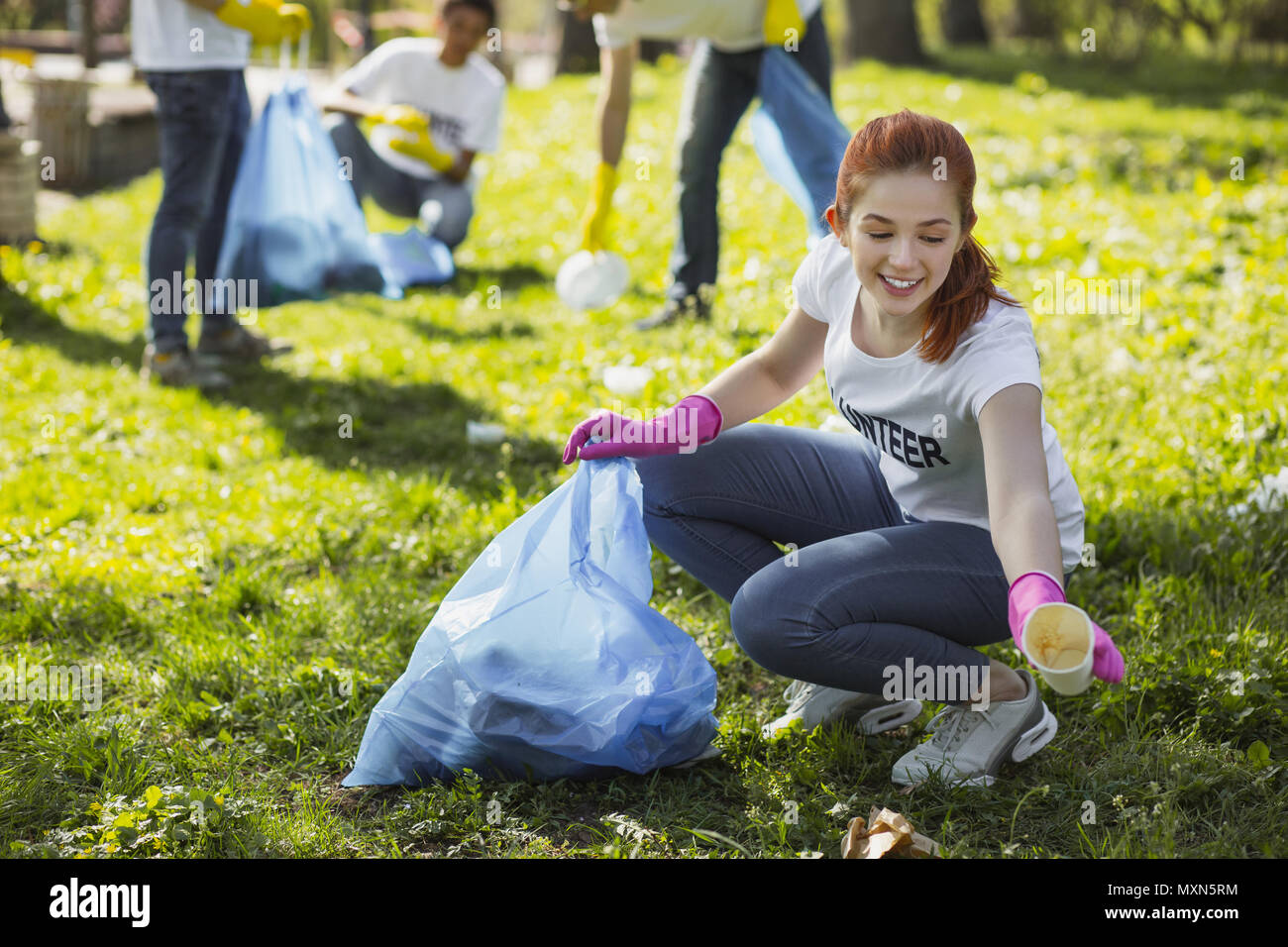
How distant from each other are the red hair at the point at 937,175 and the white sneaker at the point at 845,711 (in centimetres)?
62

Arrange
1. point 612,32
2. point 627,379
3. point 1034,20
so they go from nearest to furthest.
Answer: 1. point 627,379
2. point 612,32
3. point 1034,20

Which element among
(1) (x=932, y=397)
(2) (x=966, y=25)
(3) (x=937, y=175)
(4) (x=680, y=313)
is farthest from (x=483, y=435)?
(2) (x=966, y=25)

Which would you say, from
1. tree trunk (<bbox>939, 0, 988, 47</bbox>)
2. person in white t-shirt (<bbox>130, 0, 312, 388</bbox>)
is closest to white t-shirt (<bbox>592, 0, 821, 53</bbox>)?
person in white t-shirt (<bbox>130, 0, 312, 388</bbox>)

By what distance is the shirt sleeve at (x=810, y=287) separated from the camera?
2141 millimetres

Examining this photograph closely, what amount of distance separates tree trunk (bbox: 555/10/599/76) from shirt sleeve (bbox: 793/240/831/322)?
10.9 meters

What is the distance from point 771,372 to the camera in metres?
2.24

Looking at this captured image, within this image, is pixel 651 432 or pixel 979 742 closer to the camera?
pixel 979 742

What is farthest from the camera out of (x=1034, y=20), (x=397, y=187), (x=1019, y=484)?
(x=1034, y=20)

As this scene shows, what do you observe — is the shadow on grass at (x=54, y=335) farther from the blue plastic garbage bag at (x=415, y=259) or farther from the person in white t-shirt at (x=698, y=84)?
the person in white t-shirt at (x=698, y=84)

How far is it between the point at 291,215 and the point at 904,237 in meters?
2.82

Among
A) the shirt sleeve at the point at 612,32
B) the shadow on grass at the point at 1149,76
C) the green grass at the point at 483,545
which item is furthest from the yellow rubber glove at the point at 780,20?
the shadow on grass at the point at 1149,76

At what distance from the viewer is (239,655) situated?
7.70 ft

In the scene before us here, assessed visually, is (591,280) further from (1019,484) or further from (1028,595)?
(1028,595)

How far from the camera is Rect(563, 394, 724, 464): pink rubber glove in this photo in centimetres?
206
